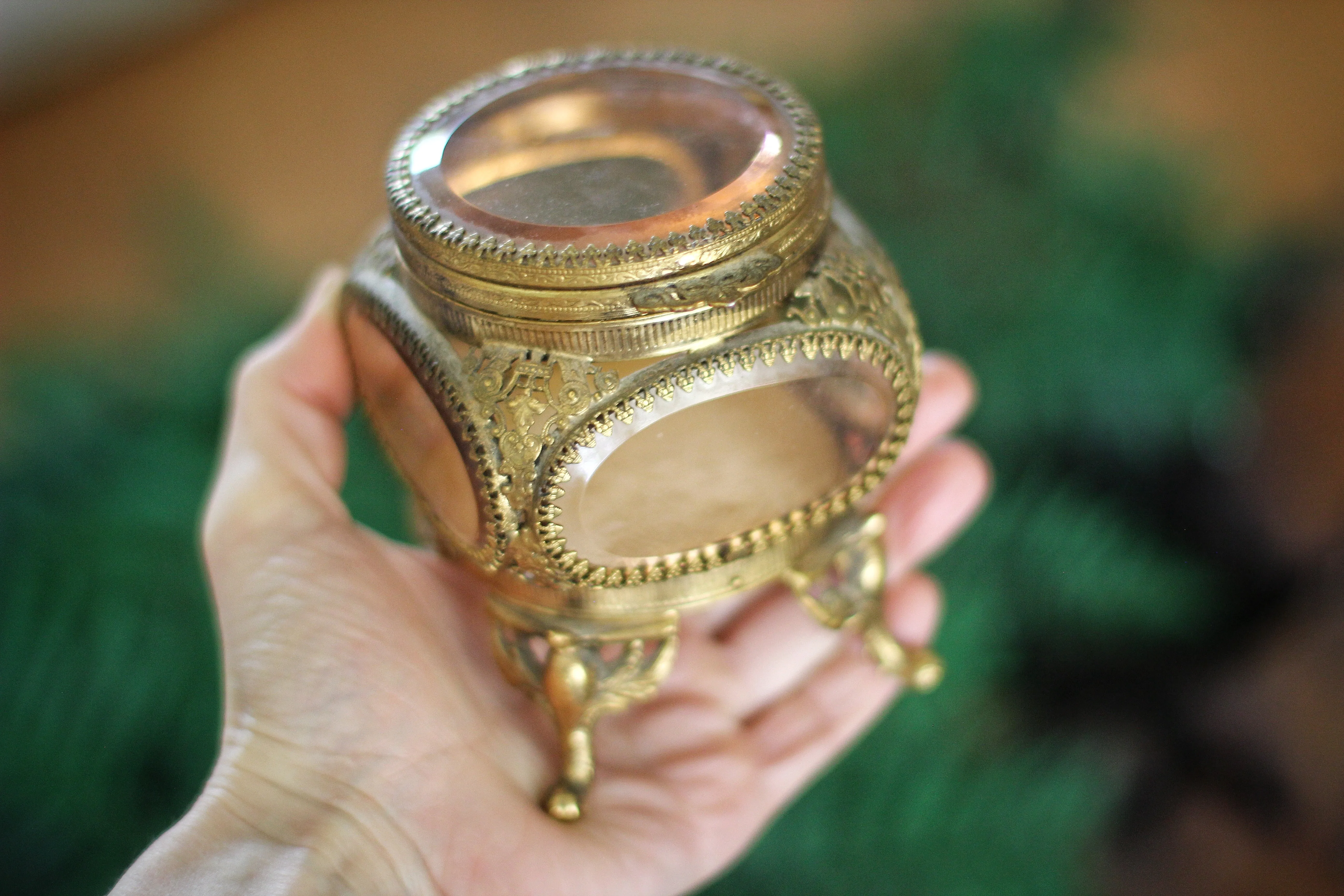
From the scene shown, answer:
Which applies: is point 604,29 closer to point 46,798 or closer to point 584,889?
point 46,798

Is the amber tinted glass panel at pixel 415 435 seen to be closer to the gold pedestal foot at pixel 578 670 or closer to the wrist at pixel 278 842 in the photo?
the gold pedestal foot at pixel 578 670

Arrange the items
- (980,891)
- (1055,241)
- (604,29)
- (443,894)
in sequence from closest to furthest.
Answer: (443,894) < (980,891) < (1055,241) < (604,29)

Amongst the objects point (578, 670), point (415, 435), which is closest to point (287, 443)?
point (415, 435)

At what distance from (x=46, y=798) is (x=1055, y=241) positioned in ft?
5.89

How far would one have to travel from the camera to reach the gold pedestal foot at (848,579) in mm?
1191

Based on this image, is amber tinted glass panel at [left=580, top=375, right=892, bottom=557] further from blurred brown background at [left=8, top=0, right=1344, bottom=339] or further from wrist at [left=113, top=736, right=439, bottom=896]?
blurred brown background at [left=8, top=0, right=1344, bottom=339]

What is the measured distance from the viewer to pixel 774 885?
62.6 inches

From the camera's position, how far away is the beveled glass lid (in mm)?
931

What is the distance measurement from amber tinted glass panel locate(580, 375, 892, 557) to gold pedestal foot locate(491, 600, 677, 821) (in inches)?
4.5

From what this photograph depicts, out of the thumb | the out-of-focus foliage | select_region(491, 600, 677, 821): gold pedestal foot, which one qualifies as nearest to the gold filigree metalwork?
select_region(491, 600, 677, 821): gold pedestal foot

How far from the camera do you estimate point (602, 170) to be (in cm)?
105

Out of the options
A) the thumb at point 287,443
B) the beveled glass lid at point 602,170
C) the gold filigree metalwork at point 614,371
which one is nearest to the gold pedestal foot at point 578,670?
the gold filigree metalwork at point 614,371

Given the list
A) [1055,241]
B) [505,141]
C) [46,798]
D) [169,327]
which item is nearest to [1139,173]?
[1055,241]

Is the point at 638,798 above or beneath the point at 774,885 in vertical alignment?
above
